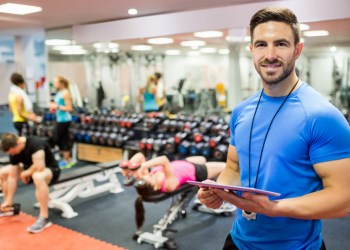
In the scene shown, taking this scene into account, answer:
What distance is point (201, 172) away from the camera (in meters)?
3.01

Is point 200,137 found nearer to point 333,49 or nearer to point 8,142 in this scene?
point 8,142

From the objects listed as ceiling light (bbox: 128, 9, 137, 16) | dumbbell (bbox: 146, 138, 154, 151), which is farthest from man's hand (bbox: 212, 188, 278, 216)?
ceiling light (bbox: 128, 9, 137, 16)

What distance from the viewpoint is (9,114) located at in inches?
320

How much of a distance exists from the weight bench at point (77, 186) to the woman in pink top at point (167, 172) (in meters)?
0.88

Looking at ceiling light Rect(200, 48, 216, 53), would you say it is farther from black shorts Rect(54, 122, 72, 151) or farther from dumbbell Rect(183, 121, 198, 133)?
black shorts Rect(54, 122, 72, 151)

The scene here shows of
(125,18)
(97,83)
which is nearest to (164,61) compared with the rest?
(97,83)

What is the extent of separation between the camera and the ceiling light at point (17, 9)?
3.86 meters

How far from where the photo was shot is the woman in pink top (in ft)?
8.86

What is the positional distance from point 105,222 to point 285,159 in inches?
99.9

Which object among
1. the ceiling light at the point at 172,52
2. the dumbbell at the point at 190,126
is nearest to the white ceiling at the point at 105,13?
the dumbbell at the point at 190,126

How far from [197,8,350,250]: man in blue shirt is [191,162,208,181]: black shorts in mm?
1918

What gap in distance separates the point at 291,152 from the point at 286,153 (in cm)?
1

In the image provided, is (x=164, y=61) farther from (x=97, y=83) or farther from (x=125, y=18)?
(x=125, y=18)

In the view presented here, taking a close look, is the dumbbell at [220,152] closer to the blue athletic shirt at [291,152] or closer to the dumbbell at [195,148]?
the dumbbell at [195,148]
